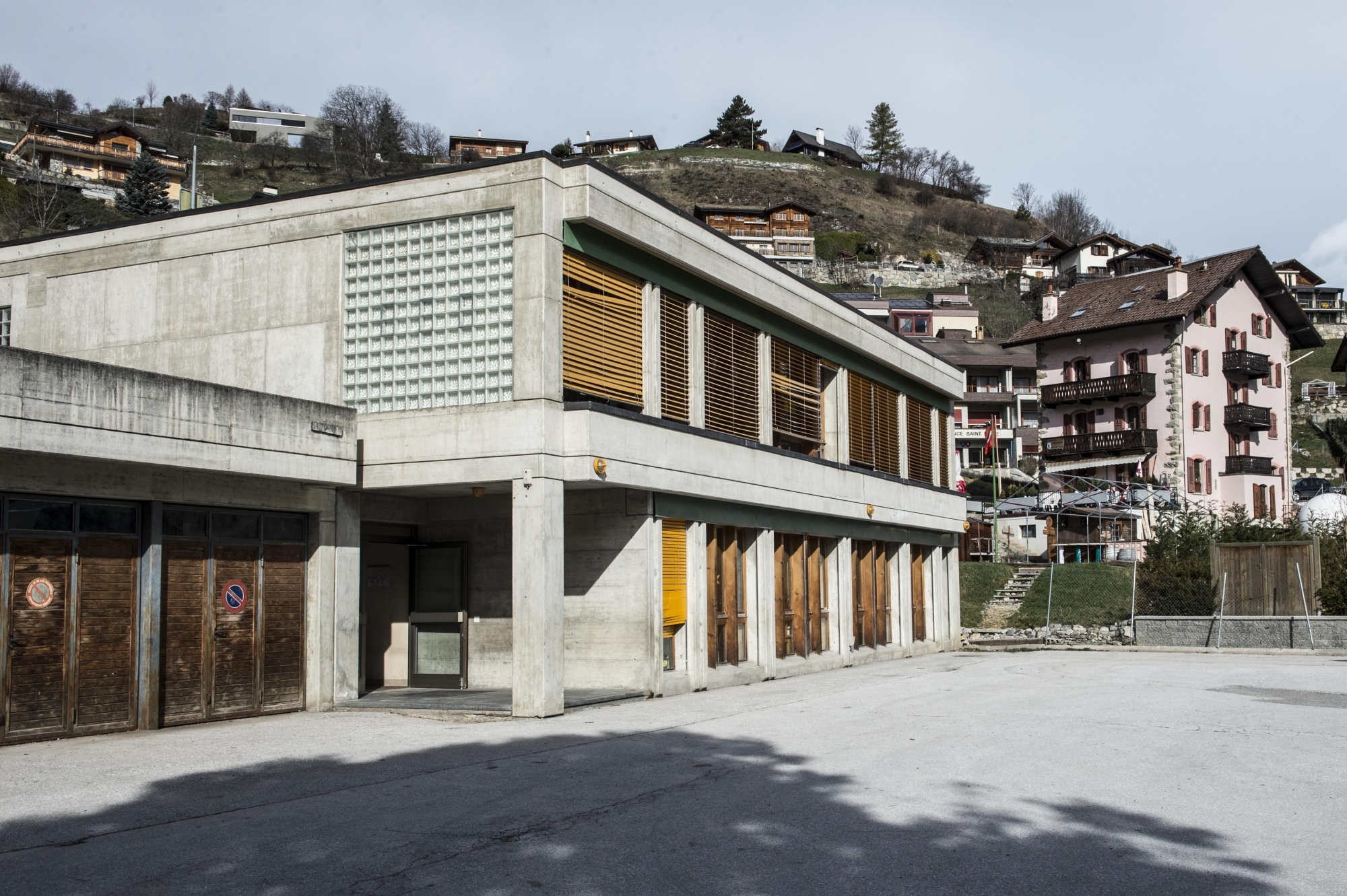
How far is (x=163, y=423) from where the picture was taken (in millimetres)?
14672

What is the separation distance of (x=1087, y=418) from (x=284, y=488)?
191ft

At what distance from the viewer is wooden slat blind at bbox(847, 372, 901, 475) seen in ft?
94.3

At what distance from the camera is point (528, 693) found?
16328 mm

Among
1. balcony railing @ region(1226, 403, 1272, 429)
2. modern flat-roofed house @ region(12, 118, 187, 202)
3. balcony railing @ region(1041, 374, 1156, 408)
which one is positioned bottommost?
balcony railing @ region(1226, 403, 1272, 429)

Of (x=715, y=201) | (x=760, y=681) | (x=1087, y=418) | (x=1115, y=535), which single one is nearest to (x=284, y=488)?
(x=760, y=681)

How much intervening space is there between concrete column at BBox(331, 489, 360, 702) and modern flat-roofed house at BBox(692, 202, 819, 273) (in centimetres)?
11223

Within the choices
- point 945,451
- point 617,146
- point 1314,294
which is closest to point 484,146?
point 617,146

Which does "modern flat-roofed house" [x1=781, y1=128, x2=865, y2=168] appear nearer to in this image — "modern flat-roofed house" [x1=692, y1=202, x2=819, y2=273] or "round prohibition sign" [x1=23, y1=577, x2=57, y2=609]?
"modern flat-roofed house" [x1=692, y1=202, x2=819, y2=273]

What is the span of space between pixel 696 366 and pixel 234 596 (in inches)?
336

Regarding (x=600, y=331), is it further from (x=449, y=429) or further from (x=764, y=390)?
(x=764, y=390)

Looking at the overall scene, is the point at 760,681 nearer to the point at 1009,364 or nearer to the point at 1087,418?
the point at 1087,418

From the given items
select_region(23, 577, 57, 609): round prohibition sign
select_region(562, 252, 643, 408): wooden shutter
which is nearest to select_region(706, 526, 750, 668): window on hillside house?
select_region(562, 252, 643, 408): wooden shutter

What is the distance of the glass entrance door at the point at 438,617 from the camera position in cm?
2053

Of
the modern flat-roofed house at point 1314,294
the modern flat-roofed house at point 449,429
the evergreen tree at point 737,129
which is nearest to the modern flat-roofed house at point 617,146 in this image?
the evergreen tree at point 737,129
